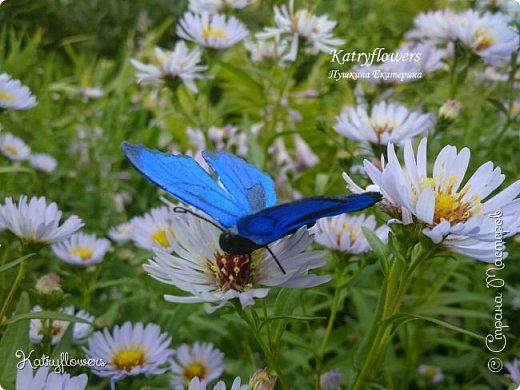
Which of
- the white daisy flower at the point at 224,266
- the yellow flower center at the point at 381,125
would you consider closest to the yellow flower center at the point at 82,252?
the white daisy flower at the point at 224,266

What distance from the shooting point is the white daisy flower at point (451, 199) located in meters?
0.53

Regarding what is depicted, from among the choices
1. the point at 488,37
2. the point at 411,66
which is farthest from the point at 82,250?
the point at 488,37

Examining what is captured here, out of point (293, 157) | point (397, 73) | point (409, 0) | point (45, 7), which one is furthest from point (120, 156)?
point (409, 0)

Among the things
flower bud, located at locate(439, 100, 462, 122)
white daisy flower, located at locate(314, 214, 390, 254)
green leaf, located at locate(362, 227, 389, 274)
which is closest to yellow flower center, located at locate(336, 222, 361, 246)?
white daisy flower, located at locate(314, 214, 390, 254)

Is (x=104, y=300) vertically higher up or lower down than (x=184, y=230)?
lower down

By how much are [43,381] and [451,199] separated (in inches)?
15.8

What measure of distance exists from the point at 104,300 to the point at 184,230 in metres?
0.47

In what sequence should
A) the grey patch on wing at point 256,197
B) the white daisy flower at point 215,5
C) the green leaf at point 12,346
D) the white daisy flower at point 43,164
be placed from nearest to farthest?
the grey patch on wing at point 256,197, the green leaf at point 12,346, the white daisy flower at point 215,5, the white daisy flower at point 43,164

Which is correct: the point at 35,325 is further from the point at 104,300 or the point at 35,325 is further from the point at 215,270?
the point at 215,270

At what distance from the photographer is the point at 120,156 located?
4.80 ft

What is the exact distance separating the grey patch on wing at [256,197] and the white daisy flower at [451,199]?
10 centimetres

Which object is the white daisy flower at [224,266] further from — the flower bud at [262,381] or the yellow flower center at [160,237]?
the yellow flower center at [160,237]

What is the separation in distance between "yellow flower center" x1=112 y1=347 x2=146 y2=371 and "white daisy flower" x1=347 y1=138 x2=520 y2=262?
0.37m

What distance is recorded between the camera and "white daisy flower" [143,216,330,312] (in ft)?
1.85
